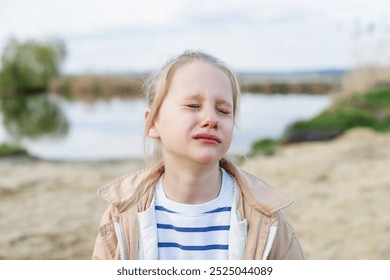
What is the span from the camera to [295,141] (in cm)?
783

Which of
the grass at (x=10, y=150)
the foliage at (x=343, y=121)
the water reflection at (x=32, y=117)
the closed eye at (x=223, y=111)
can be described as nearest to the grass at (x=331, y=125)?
the foliage at (x=343, y=121)

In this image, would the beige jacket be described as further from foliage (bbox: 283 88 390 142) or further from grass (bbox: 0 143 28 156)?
foliage (bbox: 283 88 390 142)

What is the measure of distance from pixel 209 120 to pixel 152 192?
272 millimetres

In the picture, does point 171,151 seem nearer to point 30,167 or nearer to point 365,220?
point 365,220

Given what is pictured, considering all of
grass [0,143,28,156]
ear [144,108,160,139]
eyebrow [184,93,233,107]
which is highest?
eyebrow [184,93,233,107]

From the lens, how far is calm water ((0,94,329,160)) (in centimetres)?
845

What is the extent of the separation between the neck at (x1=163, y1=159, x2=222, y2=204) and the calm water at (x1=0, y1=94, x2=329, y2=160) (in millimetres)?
3734

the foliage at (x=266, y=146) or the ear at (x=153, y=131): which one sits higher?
the ear at (x=153, y=131)

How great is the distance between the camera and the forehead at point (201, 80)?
152cm

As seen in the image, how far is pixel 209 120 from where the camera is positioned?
1475 millimetres

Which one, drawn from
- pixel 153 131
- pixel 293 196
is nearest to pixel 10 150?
pixel 293 196

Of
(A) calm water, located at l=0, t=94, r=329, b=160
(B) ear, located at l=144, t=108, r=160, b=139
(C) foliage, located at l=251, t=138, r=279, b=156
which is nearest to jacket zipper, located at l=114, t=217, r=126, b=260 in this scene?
(B) ear, located at l=144, t=108, r=160, b=139

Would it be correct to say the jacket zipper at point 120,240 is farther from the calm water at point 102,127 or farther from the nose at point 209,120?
the calm water at point 102,127

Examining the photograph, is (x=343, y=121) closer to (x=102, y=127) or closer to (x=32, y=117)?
(x=102, y=127)
